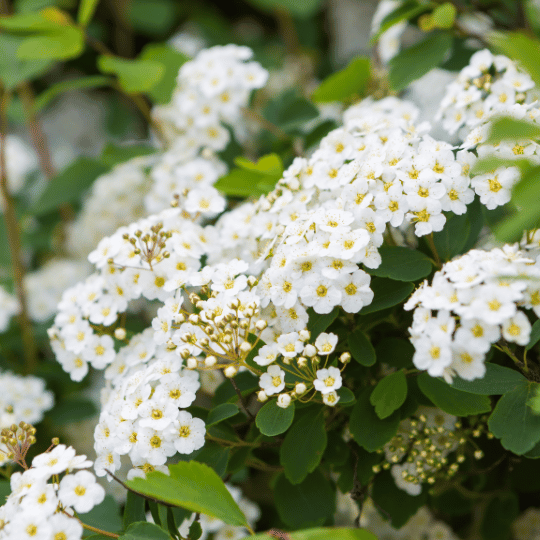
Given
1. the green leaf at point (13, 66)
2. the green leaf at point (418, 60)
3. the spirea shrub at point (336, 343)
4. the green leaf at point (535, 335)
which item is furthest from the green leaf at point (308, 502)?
the green leaf at point (13, 66)

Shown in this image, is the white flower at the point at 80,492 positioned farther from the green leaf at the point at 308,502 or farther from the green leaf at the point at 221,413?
the green leaf at the point at 308,502

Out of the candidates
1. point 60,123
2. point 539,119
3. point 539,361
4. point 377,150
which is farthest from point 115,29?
point 539,361

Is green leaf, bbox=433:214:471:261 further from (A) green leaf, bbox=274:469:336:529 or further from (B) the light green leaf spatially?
(A) green leaf, bbox=274:469:336:529

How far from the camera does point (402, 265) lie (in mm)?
1041

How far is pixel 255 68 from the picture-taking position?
169 cm

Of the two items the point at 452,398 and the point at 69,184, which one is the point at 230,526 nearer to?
the point at 452,398

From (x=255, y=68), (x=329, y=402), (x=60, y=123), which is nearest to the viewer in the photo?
(x=329, y=402)

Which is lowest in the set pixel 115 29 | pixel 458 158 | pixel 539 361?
pixel 539 361

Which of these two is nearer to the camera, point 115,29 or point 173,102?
point 173,102

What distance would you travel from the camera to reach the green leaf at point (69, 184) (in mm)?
1881

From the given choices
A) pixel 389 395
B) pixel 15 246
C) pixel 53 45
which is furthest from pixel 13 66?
pixel 389 395

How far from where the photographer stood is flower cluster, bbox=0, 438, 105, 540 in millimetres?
863

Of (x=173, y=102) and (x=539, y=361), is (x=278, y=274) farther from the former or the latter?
(x=173, y=102)

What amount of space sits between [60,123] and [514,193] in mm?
2590
